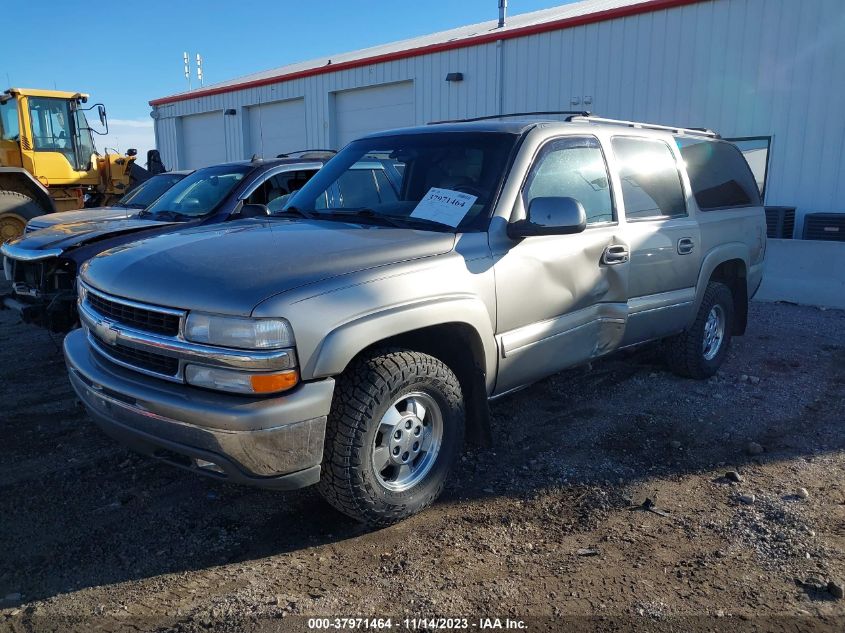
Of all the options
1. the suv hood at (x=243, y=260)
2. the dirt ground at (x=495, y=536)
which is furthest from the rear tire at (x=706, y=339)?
the suv hood at (x=243, y=260)

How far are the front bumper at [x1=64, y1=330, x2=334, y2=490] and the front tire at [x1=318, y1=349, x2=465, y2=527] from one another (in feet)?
0.43

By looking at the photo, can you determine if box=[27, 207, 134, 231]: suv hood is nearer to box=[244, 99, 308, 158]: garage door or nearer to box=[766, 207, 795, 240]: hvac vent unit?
box=[766, 207, 795, 240]: hvac vent unit

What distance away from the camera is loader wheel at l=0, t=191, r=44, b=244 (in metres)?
11.4

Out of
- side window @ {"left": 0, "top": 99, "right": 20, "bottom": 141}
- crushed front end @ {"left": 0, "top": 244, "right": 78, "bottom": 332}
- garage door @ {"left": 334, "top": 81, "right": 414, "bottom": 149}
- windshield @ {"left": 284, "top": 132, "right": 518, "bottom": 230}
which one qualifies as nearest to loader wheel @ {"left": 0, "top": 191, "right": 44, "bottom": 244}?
side window @ {"left": 0, "top": 99, "right": 20, "bottom": 141}

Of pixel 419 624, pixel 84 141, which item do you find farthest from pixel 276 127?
pixel 419 624

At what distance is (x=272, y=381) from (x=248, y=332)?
0.72ft

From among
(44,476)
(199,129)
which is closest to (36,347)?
(44,476)

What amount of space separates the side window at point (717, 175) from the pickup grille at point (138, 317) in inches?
160

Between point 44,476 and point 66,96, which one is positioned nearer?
point 44,476

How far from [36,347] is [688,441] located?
582 centimetres

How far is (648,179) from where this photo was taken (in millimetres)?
4809

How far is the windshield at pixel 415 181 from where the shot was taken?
3736 mm

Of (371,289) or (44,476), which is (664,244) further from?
(44,476)

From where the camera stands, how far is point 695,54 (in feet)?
35.8
